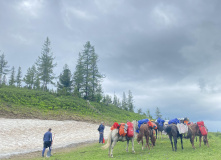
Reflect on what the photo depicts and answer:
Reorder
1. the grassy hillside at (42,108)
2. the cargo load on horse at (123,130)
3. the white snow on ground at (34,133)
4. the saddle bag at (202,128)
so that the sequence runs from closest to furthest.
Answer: the cargo load on horse at (123,130)
the saddle bag at (202,128)
the white snow on ground at (34,133)
the grassy hillside at (42,108)

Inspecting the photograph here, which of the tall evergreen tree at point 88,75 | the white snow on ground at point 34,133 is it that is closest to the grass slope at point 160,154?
the white snow on ground at point 34,133

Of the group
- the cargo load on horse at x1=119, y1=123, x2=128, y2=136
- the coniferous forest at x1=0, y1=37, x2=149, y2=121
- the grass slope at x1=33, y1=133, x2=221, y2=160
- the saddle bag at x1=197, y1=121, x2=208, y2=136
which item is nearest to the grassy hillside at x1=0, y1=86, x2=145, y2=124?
the coniferous forest at x1=0, y1=37, x2=149, y2=121

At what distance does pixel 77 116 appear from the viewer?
35344 millimetres

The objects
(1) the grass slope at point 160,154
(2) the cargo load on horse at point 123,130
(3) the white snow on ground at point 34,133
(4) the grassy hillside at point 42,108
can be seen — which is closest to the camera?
(1) the grass slope at point 160,154

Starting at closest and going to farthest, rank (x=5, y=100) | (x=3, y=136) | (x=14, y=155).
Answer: (x=14, y=155) < (x=3, y=136) < (x=5, y=100)

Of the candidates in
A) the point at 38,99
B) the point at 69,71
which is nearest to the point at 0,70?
the point at 69,71

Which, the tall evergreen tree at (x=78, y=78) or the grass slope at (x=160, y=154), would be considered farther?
the tall evergreen tree at (x=78, y=78)

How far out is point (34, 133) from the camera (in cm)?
2417

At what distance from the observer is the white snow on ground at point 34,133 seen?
18.6 meters

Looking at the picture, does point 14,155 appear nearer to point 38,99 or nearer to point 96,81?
point 38,99

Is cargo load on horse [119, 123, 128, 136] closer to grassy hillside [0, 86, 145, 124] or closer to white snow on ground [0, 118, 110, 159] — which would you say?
white snow on ground [0, 118, 110, 159]

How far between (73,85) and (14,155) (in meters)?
42.7

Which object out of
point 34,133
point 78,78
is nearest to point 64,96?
point 78,78

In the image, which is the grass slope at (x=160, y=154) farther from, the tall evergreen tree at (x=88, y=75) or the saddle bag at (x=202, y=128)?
the tall evergreen tree at (x=88, y=75)
